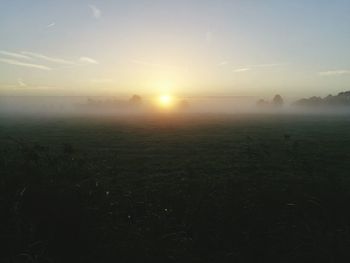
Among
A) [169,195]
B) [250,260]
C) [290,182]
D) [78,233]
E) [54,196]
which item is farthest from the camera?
[290,182]

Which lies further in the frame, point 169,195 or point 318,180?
point 318,180

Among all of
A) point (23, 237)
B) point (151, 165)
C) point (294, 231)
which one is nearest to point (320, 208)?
point (294, 231)

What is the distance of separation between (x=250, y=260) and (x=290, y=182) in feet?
32.0

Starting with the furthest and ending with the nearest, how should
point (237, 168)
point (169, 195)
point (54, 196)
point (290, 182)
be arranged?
point (237, 168)
point (290, 182)
point (169, 195)
point (54, 196)

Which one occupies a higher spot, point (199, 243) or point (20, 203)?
point (20, 203)

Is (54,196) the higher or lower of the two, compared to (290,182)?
higher

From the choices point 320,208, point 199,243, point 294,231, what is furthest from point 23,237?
point 320,208

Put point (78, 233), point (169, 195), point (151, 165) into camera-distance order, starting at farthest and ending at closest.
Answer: point (151, 165), point (169, 195), point (78, 233)

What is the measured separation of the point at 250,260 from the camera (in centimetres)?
884

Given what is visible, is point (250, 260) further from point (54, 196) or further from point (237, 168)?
point (237, 168)

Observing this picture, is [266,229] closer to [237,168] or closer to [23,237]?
[23,237]

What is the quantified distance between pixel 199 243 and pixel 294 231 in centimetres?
326

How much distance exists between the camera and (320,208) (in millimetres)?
12688

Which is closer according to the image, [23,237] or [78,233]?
[23,237]
